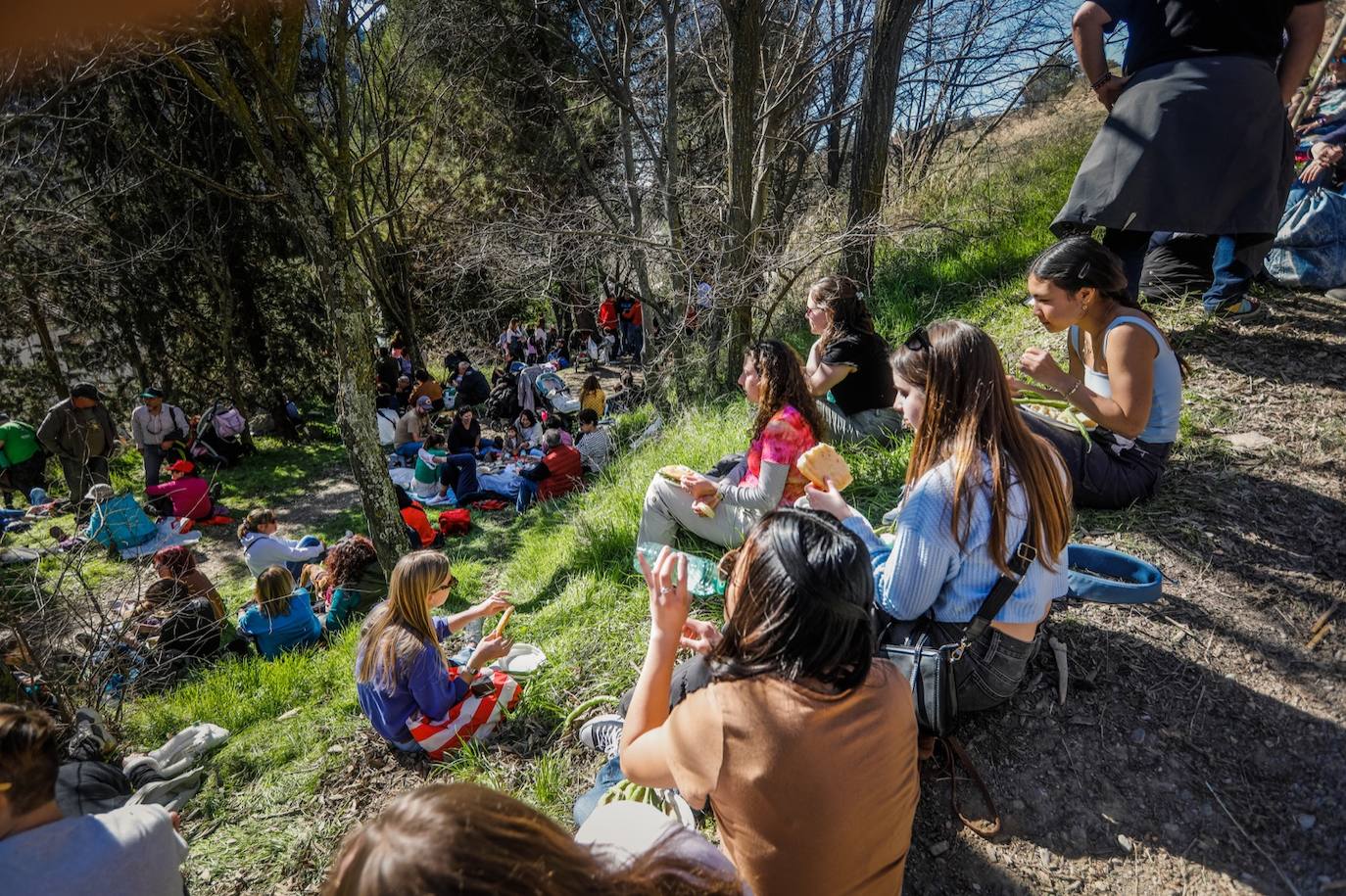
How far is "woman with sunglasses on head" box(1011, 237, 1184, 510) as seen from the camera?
2592 millimetres

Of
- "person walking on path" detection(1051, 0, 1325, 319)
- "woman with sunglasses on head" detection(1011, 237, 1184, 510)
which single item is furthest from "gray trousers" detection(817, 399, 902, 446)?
"person walking on path" detection(1051, 0, 1325, 319)

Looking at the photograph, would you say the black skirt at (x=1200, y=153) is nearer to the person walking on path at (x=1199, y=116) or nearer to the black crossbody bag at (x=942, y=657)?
the person walking on path at (x=1199, y=116)

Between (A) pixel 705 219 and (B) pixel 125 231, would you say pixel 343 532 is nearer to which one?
(A) pixel 705 219

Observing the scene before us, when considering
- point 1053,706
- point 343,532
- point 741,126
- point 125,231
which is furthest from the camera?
point 125,231

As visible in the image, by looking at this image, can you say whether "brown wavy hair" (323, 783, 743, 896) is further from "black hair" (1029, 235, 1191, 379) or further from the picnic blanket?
A: the picnic blanket

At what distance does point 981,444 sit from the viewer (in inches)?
77.2

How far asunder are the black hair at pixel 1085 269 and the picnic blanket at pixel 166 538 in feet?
30.3

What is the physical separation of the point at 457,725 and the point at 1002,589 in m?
2.29

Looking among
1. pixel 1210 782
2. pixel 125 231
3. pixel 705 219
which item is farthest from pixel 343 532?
pixel 1210 782

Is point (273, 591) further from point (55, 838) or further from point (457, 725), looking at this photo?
point (55, 838)

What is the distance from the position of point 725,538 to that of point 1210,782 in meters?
2.05

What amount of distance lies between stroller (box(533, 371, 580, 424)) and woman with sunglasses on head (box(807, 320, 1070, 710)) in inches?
391

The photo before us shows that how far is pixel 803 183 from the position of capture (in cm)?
1202

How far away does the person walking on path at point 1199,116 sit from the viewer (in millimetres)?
3010
